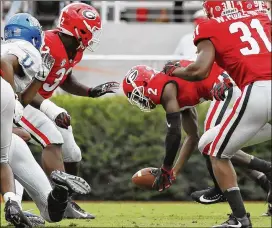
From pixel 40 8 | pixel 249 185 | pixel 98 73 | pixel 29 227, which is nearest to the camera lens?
pixel 29 227

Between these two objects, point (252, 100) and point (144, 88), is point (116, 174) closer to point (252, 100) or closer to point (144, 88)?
point (144, 88)

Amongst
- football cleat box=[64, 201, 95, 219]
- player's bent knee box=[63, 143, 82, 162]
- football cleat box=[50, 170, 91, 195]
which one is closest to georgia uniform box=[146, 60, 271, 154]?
player's bent knee box=[63, 143, 82, 162]

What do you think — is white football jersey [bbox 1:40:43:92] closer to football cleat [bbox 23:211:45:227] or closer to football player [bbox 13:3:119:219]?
football player [bbox 13:3:119:219]

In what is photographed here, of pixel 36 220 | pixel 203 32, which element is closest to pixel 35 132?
pixel 36 220

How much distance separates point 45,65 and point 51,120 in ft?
1.65

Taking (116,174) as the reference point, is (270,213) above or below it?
above

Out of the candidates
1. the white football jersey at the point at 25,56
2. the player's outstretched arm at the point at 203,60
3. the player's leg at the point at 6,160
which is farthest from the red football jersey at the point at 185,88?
the player's leg at the point at 6,160

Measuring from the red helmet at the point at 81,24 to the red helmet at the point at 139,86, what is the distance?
446mm

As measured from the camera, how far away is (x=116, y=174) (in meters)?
10.9

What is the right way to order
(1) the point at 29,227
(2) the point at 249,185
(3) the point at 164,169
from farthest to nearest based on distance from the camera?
(2) the point at 249,185, (3) the point at 164,169, (1) the point at 29,227

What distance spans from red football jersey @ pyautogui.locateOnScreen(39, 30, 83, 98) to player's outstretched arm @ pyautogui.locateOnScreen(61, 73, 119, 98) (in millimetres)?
291

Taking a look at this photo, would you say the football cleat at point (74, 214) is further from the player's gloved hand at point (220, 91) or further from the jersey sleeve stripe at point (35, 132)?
the player's gloved hand at point (220, 91)

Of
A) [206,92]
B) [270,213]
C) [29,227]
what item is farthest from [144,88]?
[29,227]

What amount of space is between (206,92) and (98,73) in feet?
12.9
